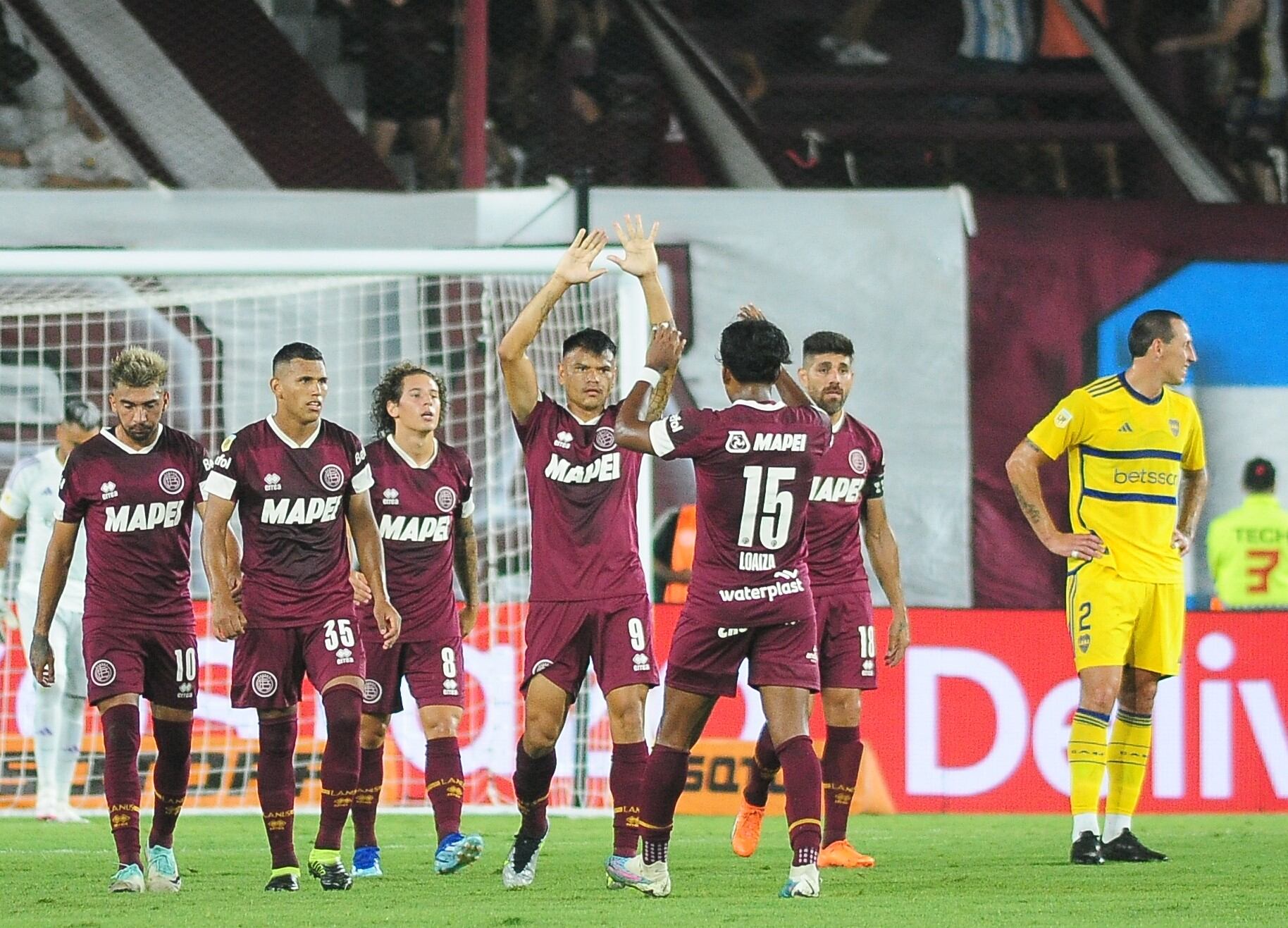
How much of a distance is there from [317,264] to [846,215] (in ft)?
14.4

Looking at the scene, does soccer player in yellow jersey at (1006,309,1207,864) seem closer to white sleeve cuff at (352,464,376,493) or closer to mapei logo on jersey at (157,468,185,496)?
white sleeve cuff at (352,464,376,493)

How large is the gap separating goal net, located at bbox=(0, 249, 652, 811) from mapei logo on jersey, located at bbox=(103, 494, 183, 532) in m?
3.17

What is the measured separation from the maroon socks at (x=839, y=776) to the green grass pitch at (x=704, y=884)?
26cm

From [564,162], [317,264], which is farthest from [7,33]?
[317,264]

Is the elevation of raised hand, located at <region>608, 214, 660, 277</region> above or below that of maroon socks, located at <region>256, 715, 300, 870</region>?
above

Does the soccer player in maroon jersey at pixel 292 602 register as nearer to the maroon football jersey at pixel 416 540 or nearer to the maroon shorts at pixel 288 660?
the maroon shorts at pixel 288 660

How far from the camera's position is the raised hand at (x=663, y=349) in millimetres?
6754

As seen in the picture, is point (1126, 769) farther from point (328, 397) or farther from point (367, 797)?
point (328, 397)

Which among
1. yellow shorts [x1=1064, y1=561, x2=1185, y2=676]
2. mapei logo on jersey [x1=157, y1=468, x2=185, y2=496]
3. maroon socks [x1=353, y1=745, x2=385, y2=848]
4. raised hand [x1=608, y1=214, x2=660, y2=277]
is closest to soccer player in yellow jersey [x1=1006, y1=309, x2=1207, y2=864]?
yellow shorts [x1=1064, y1=561, x2=1185, y2=676]

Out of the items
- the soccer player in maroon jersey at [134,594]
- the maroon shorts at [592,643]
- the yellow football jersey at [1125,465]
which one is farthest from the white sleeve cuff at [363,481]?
the yellow football jersey at [1125,465]

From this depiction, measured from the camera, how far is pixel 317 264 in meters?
9.94

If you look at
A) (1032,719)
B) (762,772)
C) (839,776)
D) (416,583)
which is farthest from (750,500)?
(1032,719)

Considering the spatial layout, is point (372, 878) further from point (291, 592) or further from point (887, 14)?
point (887, 14)

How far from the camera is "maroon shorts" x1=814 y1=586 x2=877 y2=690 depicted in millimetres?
8219
